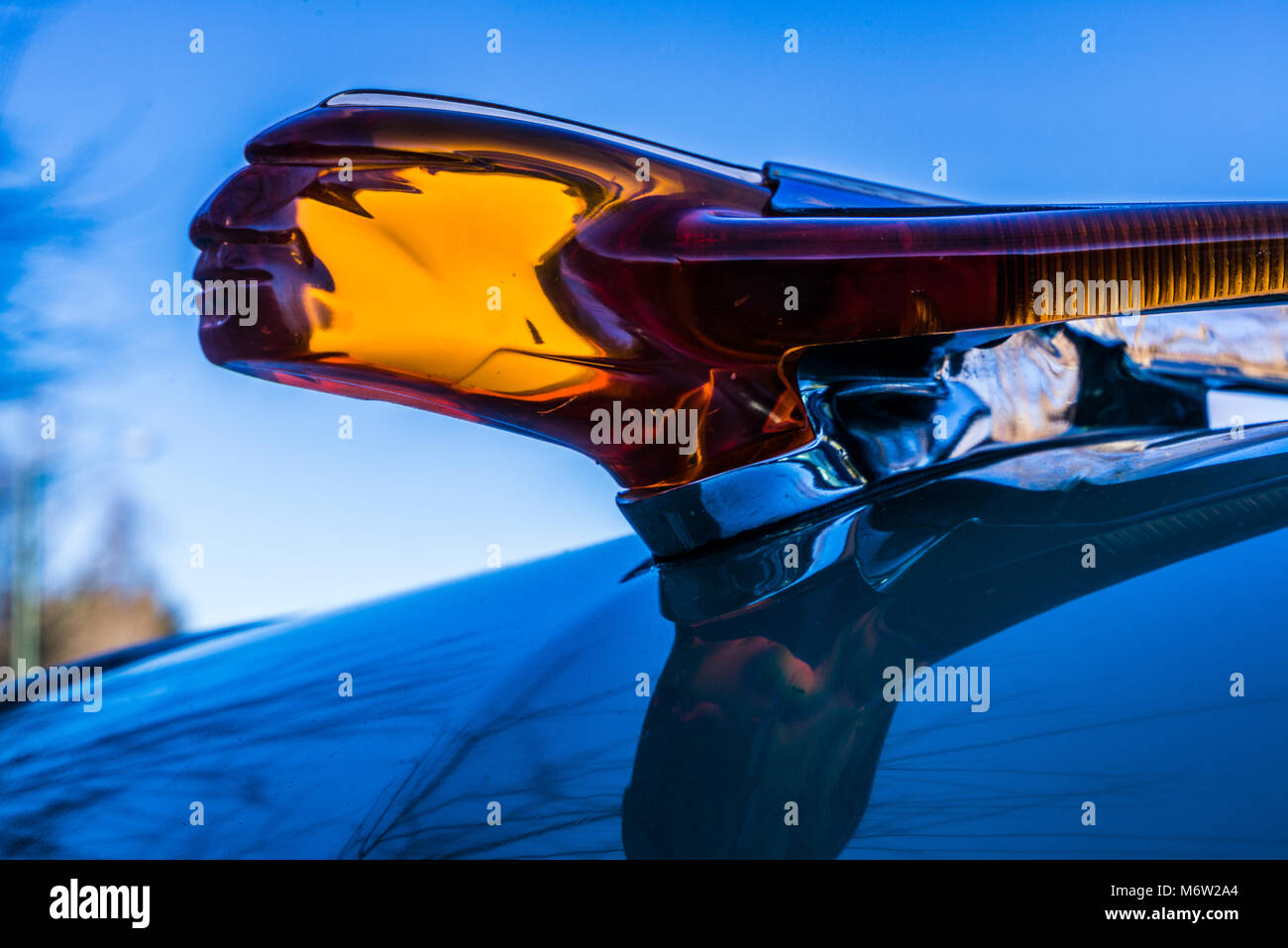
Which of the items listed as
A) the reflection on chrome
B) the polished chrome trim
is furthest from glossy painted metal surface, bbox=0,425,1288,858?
the polished chrome trim

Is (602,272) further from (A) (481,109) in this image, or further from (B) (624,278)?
(A) (481,109)

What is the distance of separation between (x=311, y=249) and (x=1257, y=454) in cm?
83

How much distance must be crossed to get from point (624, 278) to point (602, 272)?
0.06ft

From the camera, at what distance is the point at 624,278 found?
0.71 meters

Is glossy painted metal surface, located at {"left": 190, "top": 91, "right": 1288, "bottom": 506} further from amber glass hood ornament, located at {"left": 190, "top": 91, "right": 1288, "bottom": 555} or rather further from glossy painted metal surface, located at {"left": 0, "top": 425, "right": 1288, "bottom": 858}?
glossy painted metal surface, located at {"left": 0, "top": 425, "right": 1288, "bottom": 858}

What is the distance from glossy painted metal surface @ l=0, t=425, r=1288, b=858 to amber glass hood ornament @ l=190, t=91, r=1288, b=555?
0.10 meters

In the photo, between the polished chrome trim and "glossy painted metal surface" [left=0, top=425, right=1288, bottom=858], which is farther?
the polished chrome trim

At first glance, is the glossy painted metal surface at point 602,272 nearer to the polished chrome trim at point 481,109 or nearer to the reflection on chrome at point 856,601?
the polished chrome trim at point 481,109

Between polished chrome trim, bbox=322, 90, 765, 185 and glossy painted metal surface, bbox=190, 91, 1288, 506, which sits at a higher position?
polished chrome trim, bbox=322, 90, 765, 185

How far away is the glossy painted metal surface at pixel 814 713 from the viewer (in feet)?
1.51

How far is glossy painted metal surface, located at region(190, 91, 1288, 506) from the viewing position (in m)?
0.68

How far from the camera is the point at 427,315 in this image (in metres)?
0.69

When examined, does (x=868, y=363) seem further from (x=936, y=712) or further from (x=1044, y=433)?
(x=936, y=712)

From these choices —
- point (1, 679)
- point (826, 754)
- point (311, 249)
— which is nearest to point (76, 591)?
point (1, 679)
